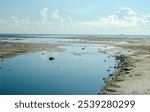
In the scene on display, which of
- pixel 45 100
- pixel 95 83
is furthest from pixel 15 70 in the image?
pixel 45 100

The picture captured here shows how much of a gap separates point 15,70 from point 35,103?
21715 mm

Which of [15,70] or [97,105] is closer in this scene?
[97,105]

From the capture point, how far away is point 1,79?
3134cm

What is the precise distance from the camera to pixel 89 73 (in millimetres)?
35844

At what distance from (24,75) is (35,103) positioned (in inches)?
704

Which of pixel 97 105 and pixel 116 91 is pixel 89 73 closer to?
pixel 116 91

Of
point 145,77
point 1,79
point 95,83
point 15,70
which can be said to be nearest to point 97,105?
point 95,83

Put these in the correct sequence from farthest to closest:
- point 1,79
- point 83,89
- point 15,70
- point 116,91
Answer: point 15,70 < point 1,79 < point 83,89 < point 116,91

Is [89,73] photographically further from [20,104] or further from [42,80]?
[20,104]

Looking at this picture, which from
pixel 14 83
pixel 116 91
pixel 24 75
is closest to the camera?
Answer: pixel 116 91

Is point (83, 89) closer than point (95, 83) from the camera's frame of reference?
Yes

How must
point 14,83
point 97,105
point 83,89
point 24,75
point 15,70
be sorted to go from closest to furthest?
1. point 97,105
2. point 83,89
3. point 14,83
4. point 24,75
5. point 15,70

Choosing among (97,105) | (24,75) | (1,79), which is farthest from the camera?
(24,75)

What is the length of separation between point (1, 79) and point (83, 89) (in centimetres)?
937
